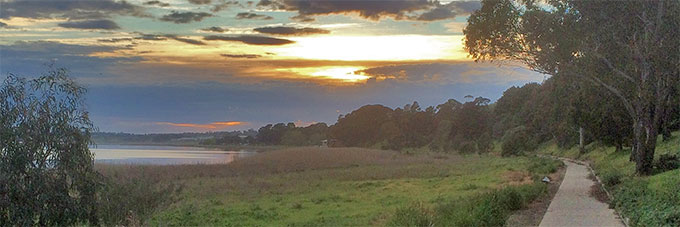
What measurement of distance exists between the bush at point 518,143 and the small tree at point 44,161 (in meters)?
60.0

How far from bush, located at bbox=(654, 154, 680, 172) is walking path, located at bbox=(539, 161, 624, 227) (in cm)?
278

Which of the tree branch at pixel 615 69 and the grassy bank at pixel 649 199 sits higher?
the tree branch at pixel 615 69

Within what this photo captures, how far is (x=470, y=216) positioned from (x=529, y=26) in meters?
13.5

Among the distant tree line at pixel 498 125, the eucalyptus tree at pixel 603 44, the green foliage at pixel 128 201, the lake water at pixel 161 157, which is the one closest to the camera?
the green foliage at pixel 128 201

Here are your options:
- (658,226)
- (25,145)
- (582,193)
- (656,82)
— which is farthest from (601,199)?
(25,145)

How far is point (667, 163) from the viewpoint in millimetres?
22500

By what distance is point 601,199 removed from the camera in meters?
19.3

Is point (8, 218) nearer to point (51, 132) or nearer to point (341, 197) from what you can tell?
point (51, 132)

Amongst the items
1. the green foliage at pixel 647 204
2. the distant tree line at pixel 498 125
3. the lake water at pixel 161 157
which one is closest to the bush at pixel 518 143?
the distant tree line at pixel 498 125

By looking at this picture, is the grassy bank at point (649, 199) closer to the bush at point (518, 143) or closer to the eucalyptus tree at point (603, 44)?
the eucalyptus tree at point (603, 44)

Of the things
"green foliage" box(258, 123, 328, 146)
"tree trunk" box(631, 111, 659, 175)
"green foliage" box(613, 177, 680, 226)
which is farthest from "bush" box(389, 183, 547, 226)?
"green foliage" box(258, 123, 328, 146)

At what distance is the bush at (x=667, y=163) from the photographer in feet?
72.7

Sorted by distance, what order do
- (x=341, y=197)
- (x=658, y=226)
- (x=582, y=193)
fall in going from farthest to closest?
(x=341, y=197)
(x=582, y=193)
(x=658, y=226)

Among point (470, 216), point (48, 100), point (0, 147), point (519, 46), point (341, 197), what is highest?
point (519, 46)
